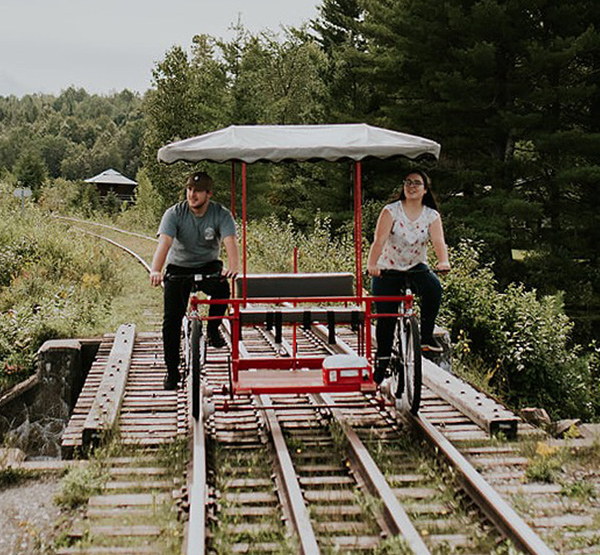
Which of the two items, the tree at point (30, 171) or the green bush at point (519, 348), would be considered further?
the tree at point (30, 171)

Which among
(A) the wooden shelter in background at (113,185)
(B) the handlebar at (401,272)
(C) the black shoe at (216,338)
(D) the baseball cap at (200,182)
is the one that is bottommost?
(C) the black shoe at (216,338)

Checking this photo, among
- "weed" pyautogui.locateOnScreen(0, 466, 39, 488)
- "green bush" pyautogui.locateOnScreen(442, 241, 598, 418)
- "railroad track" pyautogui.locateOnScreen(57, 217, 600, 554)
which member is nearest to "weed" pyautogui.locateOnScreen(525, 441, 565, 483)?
"railroad track" pyautogui.locateOnScreen(57, 217, 600, 554)

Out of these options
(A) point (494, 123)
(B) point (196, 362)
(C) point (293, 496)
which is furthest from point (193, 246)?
(A) point (494, 123)

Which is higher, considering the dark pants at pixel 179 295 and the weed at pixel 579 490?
the dark pants at pixel 179 295

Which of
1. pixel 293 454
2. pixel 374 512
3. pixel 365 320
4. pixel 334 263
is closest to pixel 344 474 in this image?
pixel 293 454

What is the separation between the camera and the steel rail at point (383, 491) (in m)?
4.32

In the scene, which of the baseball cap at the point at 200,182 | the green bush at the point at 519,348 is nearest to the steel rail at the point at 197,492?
the baseball cap at the point at 200,182

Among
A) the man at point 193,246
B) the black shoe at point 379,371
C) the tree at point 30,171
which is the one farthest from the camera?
the tree at point 30,171

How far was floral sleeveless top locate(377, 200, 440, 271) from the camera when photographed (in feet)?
21.9

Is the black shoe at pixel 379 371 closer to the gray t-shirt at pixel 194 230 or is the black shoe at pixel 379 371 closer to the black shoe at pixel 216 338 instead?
the black shoe at pixel 216 338

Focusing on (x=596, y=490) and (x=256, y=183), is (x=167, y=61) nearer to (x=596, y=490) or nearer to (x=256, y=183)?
(x=256, y=183)

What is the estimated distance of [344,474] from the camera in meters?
5.71

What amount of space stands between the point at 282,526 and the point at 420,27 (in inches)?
982

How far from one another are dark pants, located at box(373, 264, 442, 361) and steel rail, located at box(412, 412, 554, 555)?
1.18 m
